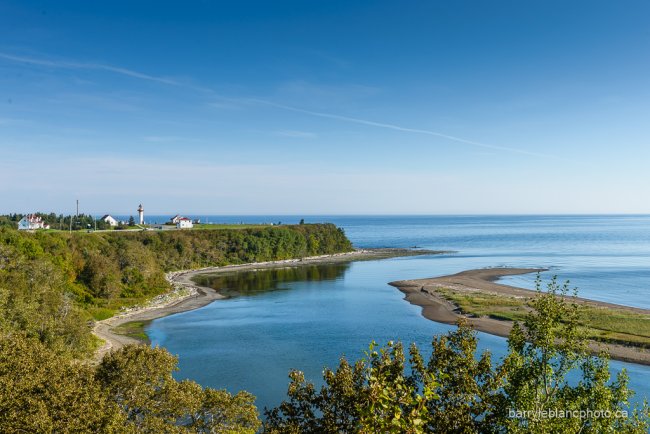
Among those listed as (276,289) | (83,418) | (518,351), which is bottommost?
(276,289)

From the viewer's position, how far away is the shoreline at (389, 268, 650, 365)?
5109 centimetres

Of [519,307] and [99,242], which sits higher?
[99,242]

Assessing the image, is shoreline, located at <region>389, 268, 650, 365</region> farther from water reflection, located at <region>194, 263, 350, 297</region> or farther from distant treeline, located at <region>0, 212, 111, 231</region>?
distant treeline, located at <region>0, 212, 111, 231</region>

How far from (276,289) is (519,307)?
47.7m

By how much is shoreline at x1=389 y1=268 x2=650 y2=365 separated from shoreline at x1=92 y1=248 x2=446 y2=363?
37835mm

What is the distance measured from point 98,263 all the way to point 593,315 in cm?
7773

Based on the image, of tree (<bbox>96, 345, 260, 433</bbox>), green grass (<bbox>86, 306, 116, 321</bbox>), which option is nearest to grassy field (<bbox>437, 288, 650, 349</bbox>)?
tree (<bbox>96, 345, 260, 433</bbox>)

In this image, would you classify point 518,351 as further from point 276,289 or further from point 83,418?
point 276,289

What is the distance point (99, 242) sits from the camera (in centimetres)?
10344

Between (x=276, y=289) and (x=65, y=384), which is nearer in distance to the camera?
(x=65, y=384)

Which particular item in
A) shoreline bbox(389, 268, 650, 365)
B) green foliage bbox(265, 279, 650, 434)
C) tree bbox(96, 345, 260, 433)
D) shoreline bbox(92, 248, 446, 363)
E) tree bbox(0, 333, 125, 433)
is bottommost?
shoreline bbox(92, 248, 446, 363)

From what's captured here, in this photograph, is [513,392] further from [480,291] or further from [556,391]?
[480,291]

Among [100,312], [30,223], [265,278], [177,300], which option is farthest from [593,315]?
[30,223]

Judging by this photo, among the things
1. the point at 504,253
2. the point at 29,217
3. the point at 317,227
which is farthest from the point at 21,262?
the point at 504,253
